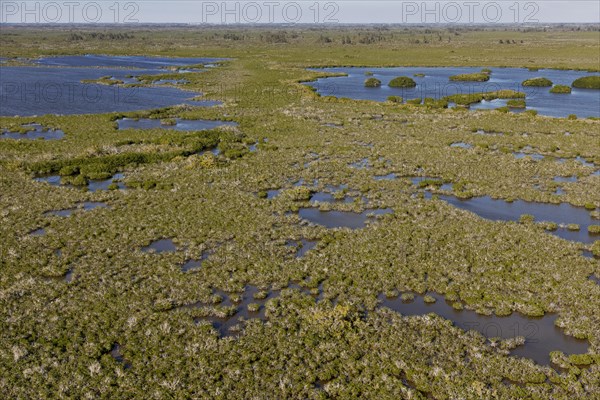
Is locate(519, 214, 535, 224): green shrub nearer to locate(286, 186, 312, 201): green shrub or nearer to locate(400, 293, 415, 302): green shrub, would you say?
locate(400, 293, 415, 302): green shrub

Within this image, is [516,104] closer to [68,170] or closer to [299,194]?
[299,194]

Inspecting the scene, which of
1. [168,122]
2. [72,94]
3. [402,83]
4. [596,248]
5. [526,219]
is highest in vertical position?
[402,83]

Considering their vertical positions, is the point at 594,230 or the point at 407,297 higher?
the point at 594,230

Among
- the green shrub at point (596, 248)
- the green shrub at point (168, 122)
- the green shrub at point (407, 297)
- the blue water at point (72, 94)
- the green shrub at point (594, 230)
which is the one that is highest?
the blue water at point (72, 94)

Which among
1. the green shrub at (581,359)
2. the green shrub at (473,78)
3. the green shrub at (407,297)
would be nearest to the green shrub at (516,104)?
the green shrub at (473,78)

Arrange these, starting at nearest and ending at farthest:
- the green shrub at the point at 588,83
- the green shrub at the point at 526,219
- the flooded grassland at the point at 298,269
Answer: the flooded grassland at the point at 298,269
the green shrub at the point at 526,219
the green shrub at the point at 588,83

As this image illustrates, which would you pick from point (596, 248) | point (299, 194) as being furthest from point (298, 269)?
point (596, 248)

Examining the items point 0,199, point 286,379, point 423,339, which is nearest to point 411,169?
point 423,339

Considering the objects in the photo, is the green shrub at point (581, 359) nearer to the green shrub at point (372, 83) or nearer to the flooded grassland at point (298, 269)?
the flooded grassland at point (298, 269)

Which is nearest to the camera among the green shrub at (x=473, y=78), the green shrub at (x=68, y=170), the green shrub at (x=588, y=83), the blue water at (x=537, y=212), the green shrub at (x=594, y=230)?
the green shrub at (x=594, y=230)
